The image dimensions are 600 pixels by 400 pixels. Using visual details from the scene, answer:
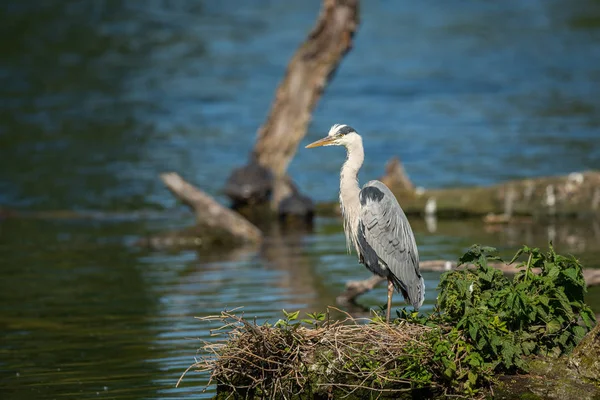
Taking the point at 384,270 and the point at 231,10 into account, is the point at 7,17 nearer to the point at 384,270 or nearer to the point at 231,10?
the point at 231,10

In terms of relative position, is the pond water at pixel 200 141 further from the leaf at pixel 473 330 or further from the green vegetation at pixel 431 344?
the leaf at pixel 473 330

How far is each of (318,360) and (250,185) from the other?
11401mm

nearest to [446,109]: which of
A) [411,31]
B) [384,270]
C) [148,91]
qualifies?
[148,91]

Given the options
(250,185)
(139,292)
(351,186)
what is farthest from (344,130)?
(250,185)

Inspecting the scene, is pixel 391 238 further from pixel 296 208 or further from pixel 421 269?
pixel 296 208

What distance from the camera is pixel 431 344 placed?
24.0ft

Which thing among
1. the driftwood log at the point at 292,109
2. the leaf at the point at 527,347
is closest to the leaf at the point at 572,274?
the leaf at the point at 527,347

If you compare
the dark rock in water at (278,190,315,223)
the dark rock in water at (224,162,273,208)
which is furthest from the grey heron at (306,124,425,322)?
the dark rock in water at (224,162,273,208)

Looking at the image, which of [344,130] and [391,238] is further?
[344,130]

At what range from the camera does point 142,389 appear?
8945 millimetres

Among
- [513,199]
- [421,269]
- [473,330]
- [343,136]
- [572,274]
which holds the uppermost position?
[343,136]

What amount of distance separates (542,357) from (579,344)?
29 cm

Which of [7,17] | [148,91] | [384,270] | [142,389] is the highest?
[7,17]

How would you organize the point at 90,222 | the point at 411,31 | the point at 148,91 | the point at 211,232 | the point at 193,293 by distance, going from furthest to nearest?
the point at 411,31
the point at 148,91
the point at 90,222
the point at 211,232
the point at 193,293
